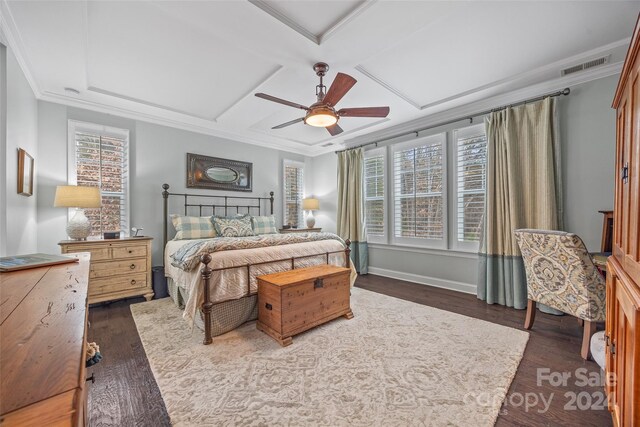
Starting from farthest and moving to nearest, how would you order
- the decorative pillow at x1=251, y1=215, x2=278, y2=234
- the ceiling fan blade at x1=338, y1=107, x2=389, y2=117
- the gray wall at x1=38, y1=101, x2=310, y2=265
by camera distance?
the decorative pillow at x1=251, y1=215, x2=278, y2=234 < the gray wall at x1=38, y1=101, x2=310, y2=265 < the ceiling fan blade at x1=338, y1=107, x2=389, y2=117

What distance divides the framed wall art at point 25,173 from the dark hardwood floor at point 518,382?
1.49 metres

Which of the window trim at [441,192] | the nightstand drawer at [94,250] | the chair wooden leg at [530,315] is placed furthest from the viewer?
the window trim at [441,192]

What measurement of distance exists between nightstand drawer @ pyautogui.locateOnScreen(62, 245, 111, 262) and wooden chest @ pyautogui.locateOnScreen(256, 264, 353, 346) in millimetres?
2112

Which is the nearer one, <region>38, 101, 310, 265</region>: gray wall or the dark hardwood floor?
the dark hardwood floor

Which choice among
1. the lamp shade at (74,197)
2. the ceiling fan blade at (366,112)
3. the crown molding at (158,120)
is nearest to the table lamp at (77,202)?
the lamp shade at (74,197)

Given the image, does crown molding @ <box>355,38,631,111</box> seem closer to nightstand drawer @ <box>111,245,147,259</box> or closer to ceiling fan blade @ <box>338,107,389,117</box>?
ceiling fan blade @ <box>338,107,389,117</box>

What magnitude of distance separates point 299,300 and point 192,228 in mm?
2343

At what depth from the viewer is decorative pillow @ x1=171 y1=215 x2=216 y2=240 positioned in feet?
12.7

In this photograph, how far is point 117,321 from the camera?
9.45ft

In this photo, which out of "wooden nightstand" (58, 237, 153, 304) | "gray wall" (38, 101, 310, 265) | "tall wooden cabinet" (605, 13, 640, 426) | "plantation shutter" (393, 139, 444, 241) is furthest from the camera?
"plantation shutter" (393, 139, 444, 241)

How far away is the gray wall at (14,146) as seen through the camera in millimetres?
2150

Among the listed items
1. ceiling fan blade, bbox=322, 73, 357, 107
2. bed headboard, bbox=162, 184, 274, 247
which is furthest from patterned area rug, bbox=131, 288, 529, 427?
ceiling fan blade, bbox=322, 73, 357, 107

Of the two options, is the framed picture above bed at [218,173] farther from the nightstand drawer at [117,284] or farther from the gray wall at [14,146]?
the gray wall at [14,146]

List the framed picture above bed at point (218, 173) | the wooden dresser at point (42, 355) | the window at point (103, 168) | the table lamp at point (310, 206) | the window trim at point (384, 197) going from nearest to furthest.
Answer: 1. the wooden dresser at point (42, 355)
2. the window at point (103, 168)
3. the framed picture above bed at point (218, 173)
4. the window trim at point (384, 197)
5. the table lamp at point (310, 206)
